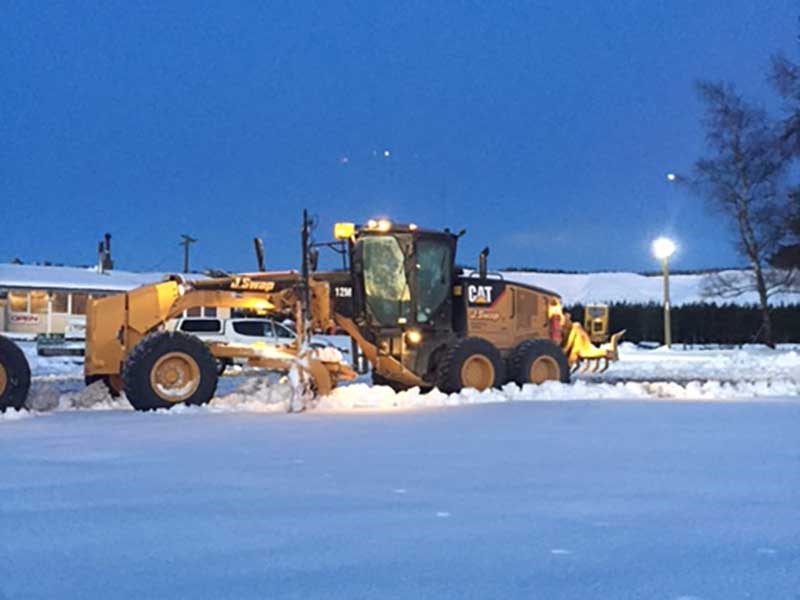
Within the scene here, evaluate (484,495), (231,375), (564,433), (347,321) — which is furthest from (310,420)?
(231,375)

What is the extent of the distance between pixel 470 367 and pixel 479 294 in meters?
1.77

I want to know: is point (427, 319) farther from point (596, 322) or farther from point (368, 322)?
point (596, 322)

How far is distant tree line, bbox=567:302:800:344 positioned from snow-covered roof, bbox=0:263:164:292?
23.0 meters

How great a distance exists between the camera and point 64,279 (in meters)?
47.6

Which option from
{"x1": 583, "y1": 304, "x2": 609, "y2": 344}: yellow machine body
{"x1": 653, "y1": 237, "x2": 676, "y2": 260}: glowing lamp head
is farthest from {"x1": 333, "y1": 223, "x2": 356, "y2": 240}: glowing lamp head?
{"x1": 653, "y1": 237, "x2": 676, "y2": 260}: glowing lamp head

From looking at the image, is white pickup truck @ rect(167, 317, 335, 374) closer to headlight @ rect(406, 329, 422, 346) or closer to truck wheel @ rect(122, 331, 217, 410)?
headlight @ rect(406, 329, 422, 346)

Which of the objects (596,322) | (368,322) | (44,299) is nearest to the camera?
(368,322)

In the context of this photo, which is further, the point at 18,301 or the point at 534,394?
the point at 18,301

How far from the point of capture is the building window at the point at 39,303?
47.1 metres

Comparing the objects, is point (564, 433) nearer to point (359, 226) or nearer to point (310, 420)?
point (310, 420)

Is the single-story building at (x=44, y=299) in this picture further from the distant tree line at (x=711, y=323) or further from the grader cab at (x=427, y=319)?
the grader cab at (x=427, y=319)

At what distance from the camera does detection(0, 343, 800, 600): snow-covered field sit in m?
3.87

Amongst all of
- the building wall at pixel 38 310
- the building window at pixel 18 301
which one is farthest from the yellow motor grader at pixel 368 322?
the building window at pixel 18 301

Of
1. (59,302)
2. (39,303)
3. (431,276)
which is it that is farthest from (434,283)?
(39,303)
